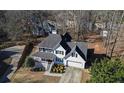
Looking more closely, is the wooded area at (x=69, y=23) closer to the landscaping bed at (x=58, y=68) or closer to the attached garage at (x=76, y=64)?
the attached garage at (x=76, y=64)

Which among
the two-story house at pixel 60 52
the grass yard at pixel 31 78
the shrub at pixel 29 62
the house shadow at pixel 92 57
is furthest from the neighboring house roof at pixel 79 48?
the shrub at pixel 29 62

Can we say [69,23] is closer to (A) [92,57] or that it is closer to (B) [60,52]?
(B) [60,52]

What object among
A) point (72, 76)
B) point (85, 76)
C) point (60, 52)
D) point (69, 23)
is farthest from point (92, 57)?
point (69, 23)

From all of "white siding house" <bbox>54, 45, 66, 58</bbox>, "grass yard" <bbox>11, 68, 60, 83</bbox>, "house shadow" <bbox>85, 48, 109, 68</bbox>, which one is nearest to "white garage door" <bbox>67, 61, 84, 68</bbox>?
"house shadow" <bbox>85, 48, 109, 68</bbox>

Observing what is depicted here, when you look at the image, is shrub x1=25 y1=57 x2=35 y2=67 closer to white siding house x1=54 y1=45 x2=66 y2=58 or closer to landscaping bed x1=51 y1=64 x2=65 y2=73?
landscaping bed x1=51 y1=64 x2=65 y2=73
